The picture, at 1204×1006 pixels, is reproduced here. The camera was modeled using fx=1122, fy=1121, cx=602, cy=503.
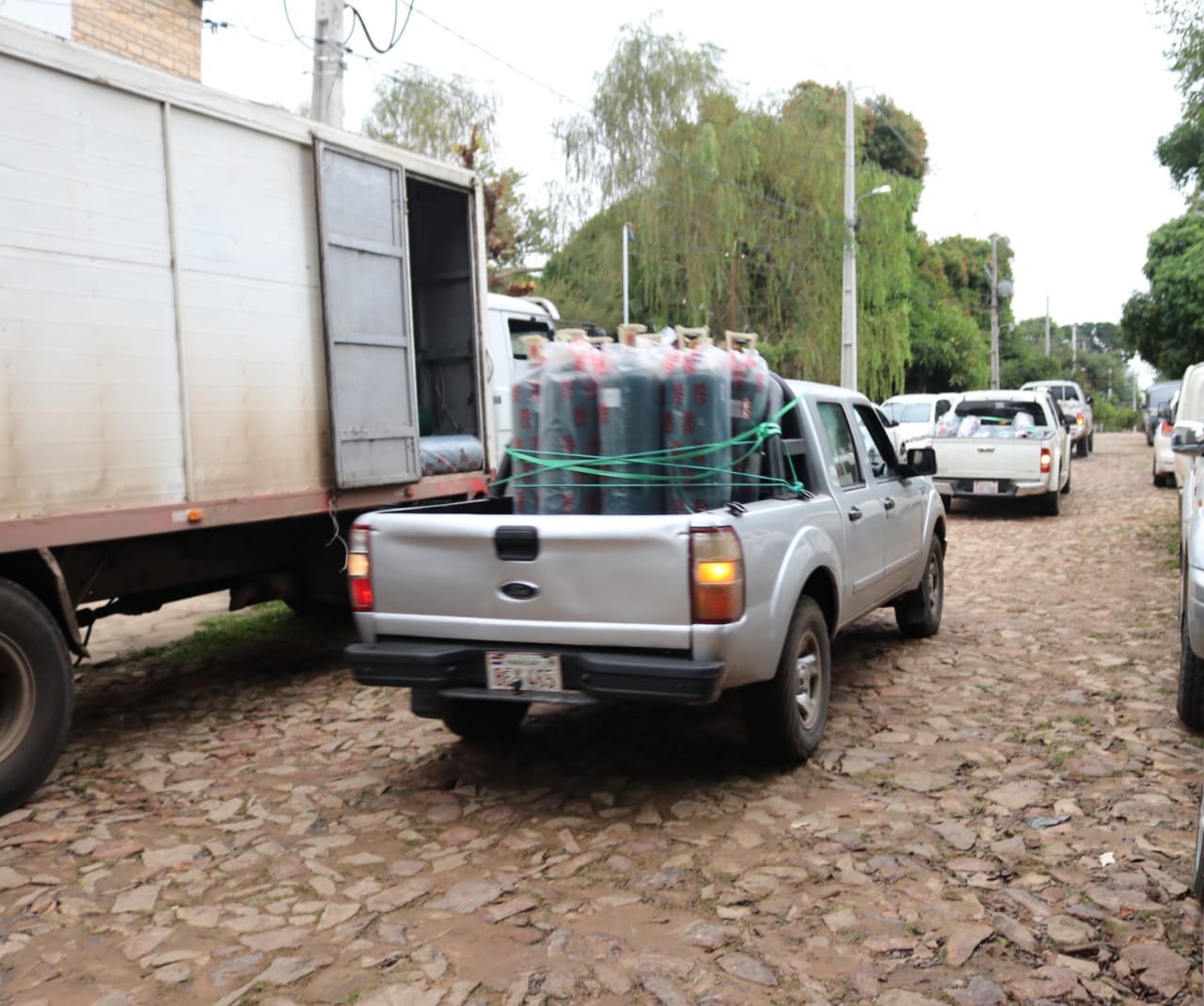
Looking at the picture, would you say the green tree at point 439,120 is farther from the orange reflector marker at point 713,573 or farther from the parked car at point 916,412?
the orange reflector marker at point 713,573

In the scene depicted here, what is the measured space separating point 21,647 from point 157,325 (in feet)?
5.46

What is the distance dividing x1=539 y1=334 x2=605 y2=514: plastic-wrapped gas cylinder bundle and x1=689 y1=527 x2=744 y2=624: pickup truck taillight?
939 millimetres

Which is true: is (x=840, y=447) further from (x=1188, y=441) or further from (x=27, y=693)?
(x=27, y=693)

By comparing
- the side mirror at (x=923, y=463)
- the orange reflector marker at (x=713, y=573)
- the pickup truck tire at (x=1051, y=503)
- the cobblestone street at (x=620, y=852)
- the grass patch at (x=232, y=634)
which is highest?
the side mirror at (x=923, y=463)

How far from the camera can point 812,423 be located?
5766mm

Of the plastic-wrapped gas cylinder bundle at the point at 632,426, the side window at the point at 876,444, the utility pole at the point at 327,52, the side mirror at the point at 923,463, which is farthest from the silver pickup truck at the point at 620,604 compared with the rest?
the utility pole at the point at 327,52

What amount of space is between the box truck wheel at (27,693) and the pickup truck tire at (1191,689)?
5.27 metres

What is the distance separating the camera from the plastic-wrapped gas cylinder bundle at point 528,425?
17.3ft

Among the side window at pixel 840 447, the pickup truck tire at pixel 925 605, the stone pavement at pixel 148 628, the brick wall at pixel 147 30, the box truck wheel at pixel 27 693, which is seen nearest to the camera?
the box truck wheel at pixel 27 693

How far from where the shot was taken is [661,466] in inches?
198

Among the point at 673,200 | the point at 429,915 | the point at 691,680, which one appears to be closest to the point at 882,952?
the point at 691,680

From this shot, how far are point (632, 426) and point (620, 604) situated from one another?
953 millimetres

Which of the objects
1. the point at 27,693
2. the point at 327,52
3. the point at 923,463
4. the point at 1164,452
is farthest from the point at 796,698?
the point at 1164,452

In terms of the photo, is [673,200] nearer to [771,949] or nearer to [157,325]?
[157,325]
